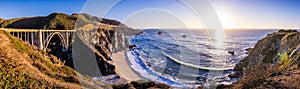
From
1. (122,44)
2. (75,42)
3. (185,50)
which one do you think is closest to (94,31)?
(122,44)

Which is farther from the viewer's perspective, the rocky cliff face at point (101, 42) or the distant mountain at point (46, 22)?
→ the distant mountain at point (46, 22)

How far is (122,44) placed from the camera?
7862cm

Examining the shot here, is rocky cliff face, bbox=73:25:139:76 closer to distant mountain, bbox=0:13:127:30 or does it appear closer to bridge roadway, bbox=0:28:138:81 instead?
bridge roadway, bbox=0:28:138:81

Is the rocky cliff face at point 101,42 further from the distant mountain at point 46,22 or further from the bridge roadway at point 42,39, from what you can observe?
the distant mountain at point 46,22

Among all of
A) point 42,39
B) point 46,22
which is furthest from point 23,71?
point 46,22

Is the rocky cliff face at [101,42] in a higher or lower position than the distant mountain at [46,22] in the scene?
lower

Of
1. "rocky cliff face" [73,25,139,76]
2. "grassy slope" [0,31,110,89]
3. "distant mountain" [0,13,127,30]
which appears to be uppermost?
"distant mountain" [0,13,127,30]

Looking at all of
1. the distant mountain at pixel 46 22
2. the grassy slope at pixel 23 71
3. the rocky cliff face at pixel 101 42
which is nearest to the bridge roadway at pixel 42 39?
the rocky cliff face at pixel 101 42

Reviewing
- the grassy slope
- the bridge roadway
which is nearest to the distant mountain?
the bridge roadway

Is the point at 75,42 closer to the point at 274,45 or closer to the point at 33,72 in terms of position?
the point at 274,45

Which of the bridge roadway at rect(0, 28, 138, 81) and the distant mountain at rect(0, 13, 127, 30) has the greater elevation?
the distant mountain at rect(0, 13, 127, 30)

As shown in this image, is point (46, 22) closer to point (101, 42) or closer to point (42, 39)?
point (101, 42)

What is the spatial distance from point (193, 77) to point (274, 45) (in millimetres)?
12973

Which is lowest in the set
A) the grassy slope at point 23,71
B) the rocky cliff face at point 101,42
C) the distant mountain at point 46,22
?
the rocky cliff face at point 101,42
